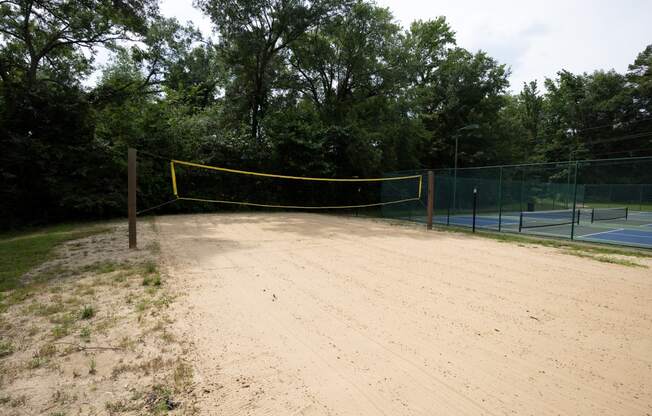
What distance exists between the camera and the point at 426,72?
32.0 metres

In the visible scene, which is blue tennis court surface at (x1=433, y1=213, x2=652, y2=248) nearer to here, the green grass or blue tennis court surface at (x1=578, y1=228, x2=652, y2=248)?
blue tennis court surface at (x1=578, y1=228, x2=652, y2=248)

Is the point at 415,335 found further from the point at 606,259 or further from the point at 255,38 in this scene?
the point at 255,38

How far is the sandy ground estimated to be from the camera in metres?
2.17

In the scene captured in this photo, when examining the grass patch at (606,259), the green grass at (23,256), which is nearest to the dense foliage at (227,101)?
the green grass at (23,256)

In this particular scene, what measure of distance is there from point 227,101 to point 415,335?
63.7ft

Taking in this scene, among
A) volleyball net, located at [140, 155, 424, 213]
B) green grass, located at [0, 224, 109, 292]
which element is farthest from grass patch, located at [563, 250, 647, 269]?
green grass, located at [0, 224, 109, 292]

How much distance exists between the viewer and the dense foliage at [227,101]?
40.0ft

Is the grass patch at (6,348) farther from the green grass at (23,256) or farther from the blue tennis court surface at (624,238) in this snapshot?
the blue tennis court surface at (624,238)

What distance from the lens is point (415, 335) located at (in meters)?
3.11

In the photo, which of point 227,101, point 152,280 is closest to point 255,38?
point 227,101

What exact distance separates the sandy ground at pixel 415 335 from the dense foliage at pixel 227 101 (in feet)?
31.1

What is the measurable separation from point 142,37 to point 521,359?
2115 centimetres

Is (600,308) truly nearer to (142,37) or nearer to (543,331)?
(543,331)

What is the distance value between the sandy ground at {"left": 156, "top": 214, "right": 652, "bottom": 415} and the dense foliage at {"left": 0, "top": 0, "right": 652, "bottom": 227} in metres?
9.49
